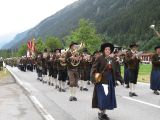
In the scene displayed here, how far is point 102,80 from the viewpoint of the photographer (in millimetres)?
11922

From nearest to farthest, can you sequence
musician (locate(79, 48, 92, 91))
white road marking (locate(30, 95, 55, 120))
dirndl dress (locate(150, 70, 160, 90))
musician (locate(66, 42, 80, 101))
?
white road marking (locate(30, 95, 55, 120)) < musician (locate(66, 42, 80, 101)) < dirndl dress (locate(150, 70, 160, 90)) < musician (locate(79, 48, 92, 91))

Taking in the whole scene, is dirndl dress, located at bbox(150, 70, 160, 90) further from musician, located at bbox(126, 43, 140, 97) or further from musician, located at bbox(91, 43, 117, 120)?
musician, located at bbox(91, 43, 117, 120)

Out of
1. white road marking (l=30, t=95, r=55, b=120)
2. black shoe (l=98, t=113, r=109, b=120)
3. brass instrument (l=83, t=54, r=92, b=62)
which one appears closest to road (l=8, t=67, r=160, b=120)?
white road marking (l=30, t=95, r=55, b=120)

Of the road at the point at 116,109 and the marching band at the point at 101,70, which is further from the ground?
the marching band at the point at 101,70

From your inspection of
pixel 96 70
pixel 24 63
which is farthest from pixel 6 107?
pixel 24 63

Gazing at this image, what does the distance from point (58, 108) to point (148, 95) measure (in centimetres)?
420

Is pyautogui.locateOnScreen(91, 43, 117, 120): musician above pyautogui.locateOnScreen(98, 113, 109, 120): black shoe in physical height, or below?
above

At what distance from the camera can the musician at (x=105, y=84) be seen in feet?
38.7

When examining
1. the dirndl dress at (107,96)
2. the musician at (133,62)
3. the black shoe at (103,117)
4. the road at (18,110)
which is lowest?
the road at (18,110)

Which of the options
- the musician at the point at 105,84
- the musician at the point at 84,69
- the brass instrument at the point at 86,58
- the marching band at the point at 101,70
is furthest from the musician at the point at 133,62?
the brass instrument at the point at 86,58

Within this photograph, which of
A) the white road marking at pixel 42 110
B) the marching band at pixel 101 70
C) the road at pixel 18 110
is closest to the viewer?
the marching band at pixel 101 70

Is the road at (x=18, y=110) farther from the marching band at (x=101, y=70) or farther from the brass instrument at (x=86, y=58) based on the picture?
the brass instrument at (x=86, y=58)

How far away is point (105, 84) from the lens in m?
11.9

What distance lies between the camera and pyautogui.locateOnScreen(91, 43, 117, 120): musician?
11.8m
